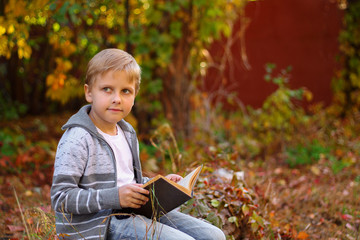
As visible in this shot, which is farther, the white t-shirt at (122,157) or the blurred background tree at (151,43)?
the blurred background tree at (151,43)

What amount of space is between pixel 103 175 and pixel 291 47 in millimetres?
6145

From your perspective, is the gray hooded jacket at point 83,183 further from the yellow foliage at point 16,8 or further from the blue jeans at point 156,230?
the yellow foliage at point 16,8

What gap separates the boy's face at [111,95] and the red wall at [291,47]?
5294 millimetres

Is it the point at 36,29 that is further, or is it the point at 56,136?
the point at 56,136

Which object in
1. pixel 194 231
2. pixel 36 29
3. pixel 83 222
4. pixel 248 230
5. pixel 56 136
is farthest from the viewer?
pixel 56 136

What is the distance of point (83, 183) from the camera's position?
1922 mm

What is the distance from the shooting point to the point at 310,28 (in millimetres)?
7410

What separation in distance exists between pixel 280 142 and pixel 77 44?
2844mm

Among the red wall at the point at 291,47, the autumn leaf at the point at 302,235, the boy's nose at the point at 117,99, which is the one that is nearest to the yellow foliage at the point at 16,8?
the boy's nose at the point at 117,99

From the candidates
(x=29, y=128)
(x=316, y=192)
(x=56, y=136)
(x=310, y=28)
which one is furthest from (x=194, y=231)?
(x=310, y=28)

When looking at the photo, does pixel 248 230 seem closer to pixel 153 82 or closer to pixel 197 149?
pixel 197 149

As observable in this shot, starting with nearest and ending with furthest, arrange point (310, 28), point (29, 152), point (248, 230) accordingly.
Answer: point (248, 230) → point (29, 152) → point (310, 28)

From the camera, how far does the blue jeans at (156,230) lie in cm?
189

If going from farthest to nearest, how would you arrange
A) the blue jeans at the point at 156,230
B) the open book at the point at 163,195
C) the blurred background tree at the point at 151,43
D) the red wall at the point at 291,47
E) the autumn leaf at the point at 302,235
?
the red wall at the point at 291,47
the blurred background tree at the point at 151,43
the autumn leaf at the point at 302,235
the blue jeans at the point at 156,230
the open book at the point at 163,195
